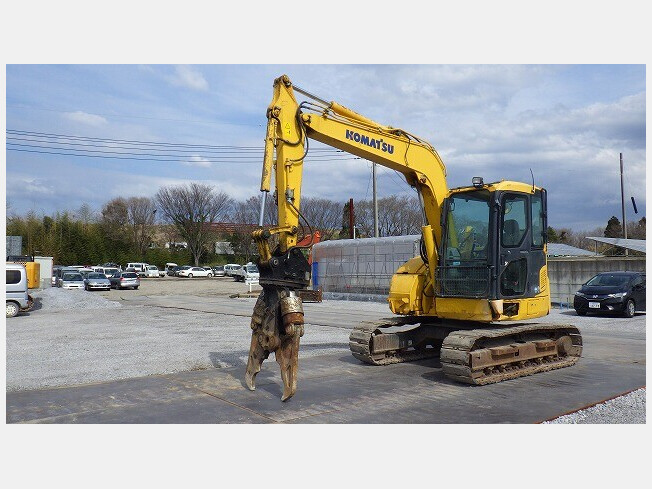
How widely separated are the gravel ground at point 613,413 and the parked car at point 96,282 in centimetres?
3750

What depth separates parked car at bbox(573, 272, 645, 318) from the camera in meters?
18.9

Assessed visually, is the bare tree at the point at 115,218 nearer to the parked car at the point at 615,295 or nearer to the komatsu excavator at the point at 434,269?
the parked car at the point at 615,295

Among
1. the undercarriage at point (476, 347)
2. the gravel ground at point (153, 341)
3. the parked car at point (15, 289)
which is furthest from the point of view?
the parked car at point (15, 289)

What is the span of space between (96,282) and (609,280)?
32.3 meters

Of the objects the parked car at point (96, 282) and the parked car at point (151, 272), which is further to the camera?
the parked car at point (151, 272)

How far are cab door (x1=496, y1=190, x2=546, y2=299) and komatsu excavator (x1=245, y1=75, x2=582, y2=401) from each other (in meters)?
0.02

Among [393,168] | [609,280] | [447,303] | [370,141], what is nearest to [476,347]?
[447,303]

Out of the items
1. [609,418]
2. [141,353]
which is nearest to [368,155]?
[609,418]

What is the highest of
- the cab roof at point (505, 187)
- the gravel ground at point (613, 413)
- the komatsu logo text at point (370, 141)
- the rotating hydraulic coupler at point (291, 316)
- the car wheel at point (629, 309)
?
the komatsu logo text at point (370, 141)

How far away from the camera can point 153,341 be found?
13.9 meters

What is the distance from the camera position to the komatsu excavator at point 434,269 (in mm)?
7828

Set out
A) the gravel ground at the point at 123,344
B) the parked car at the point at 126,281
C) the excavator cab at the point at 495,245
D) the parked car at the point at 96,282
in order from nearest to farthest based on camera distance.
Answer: the excavator cab at the point at 495,245 < the gravel ground at the point at 123,344 < the parked car at the point at 96,282 < the parked car at the point at 126,281

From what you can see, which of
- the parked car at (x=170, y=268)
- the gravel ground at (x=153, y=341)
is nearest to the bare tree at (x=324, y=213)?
the parked car at (x=170, y=268)

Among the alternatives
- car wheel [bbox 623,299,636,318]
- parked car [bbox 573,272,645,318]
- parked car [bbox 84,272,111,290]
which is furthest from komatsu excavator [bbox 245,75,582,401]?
parked car [bbox 84,272,111,290]
